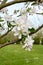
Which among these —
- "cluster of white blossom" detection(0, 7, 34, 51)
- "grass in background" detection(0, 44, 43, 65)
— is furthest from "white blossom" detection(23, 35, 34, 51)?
"grass in background" detection(0, 44, 43, 65)

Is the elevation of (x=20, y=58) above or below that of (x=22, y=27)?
below

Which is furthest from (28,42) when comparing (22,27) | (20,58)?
(20,58)

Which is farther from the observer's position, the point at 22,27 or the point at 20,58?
the point at 20,58

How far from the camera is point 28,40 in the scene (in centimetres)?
144

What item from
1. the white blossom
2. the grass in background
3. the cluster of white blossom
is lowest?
the grass in background

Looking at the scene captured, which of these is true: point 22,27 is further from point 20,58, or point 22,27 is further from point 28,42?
point 20,58

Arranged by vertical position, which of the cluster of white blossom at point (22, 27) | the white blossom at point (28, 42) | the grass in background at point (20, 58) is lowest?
the grass in background at point (20, 58)

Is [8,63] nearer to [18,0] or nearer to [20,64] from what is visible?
[20,64]

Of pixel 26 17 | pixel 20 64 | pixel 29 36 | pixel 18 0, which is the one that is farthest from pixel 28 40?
pixel 20 64

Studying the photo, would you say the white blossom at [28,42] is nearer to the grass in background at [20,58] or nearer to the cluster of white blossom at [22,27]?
the cluster of white blossom at [22,27]

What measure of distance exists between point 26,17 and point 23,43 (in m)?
0.16

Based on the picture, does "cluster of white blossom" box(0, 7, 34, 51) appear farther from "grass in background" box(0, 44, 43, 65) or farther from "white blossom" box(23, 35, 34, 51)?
"grass in background" box(0, 44, 43, 65)

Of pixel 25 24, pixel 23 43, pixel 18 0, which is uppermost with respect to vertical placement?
pixel 18 0

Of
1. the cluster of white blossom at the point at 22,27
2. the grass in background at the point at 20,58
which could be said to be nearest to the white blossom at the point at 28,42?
the cluster of white blossom at the point at 22,27
